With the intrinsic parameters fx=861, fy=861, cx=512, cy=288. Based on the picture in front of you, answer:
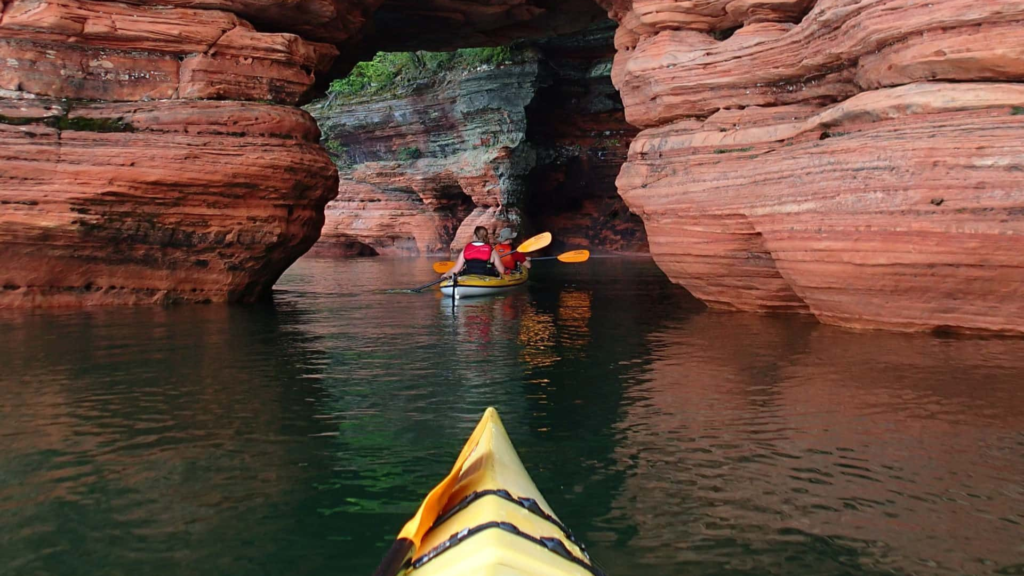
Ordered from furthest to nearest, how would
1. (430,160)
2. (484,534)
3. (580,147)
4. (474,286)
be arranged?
(430,160)
(580,147)
(474,286)
(484,534)

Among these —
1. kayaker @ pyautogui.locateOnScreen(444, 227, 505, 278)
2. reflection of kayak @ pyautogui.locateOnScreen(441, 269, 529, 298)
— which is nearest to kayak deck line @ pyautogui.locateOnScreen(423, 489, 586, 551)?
reflection of kayak @ pyautogui.locateOnScreen(441, 269, 529, 298)

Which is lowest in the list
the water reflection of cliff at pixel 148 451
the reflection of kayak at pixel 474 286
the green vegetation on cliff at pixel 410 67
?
the reflection of kayak at pixel 474 286

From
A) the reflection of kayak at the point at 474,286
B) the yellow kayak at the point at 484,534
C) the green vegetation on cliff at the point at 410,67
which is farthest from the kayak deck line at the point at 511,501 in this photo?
the green vegetation on cliff at the point at 410,67

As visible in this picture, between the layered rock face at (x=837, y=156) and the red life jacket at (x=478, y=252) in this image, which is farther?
the red life jacket at (x=478, y=252)

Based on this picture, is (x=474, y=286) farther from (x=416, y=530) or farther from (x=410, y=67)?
(x=410, y=67)

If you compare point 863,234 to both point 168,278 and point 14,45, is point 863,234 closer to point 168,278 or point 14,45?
point 168,278

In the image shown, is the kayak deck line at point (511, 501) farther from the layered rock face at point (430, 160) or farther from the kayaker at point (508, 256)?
the layered rock face at point (430, 160)

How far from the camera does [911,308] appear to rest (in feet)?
27.0

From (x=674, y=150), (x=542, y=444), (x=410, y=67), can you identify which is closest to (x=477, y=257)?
(x=674, y=150)

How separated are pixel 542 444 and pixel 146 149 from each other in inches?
324

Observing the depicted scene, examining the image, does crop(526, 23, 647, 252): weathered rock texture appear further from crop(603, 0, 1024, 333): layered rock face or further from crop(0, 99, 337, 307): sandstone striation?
crop(0, 99, 337, 307): sandstone striation

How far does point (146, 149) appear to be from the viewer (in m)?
11.0

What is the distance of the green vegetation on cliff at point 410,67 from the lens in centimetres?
2500

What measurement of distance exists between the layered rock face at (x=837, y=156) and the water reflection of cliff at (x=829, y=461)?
0.83 m
